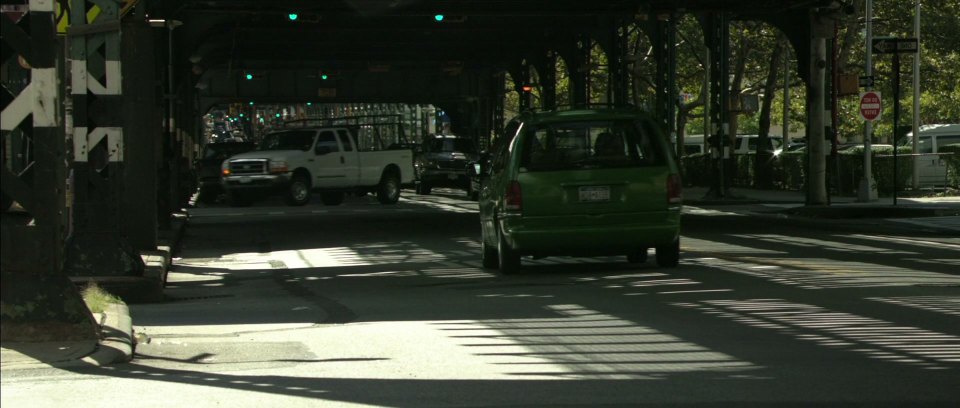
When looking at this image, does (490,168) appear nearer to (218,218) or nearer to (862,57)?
(218,218)

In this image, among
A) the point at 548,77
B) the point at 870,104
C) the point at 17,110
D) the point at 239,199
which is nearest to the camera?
the point at 17,110

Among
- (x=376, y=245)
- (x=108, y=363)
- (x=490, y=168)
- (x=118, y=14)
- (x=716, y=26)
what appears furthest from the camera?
(x=716, y=26)

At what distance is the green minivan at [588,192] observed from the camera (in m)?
15.2

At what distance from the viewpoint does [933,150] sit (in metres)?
42.6

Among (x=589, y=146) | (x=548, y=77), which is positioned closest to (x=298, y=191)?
(x=548, y=77)

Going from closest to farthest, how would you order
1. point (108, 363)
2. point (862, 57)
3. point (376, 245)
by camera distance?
point (108, 363)
point (376, 245)
point (862, 57)

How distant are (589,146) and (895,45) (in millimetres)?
14045

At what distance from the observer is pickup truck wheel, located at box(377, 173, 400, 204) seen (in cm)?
3962

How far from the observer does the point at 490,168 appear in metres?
17.1

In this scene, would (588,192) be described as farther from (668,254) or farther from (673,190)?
(668,254)

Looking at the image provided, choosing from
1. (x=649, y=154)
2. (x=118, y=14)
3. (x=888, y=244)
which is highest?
(x=118, y=14)

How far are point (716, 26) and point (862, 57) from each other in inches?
791

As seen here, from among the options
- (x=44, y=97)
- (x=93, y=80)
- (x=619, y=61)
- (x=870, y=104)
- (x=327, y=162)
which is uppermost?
(x=619, y=61)

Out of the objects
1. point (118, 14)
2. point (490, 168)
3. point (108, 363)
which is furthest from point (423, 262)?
point (108, 363)
